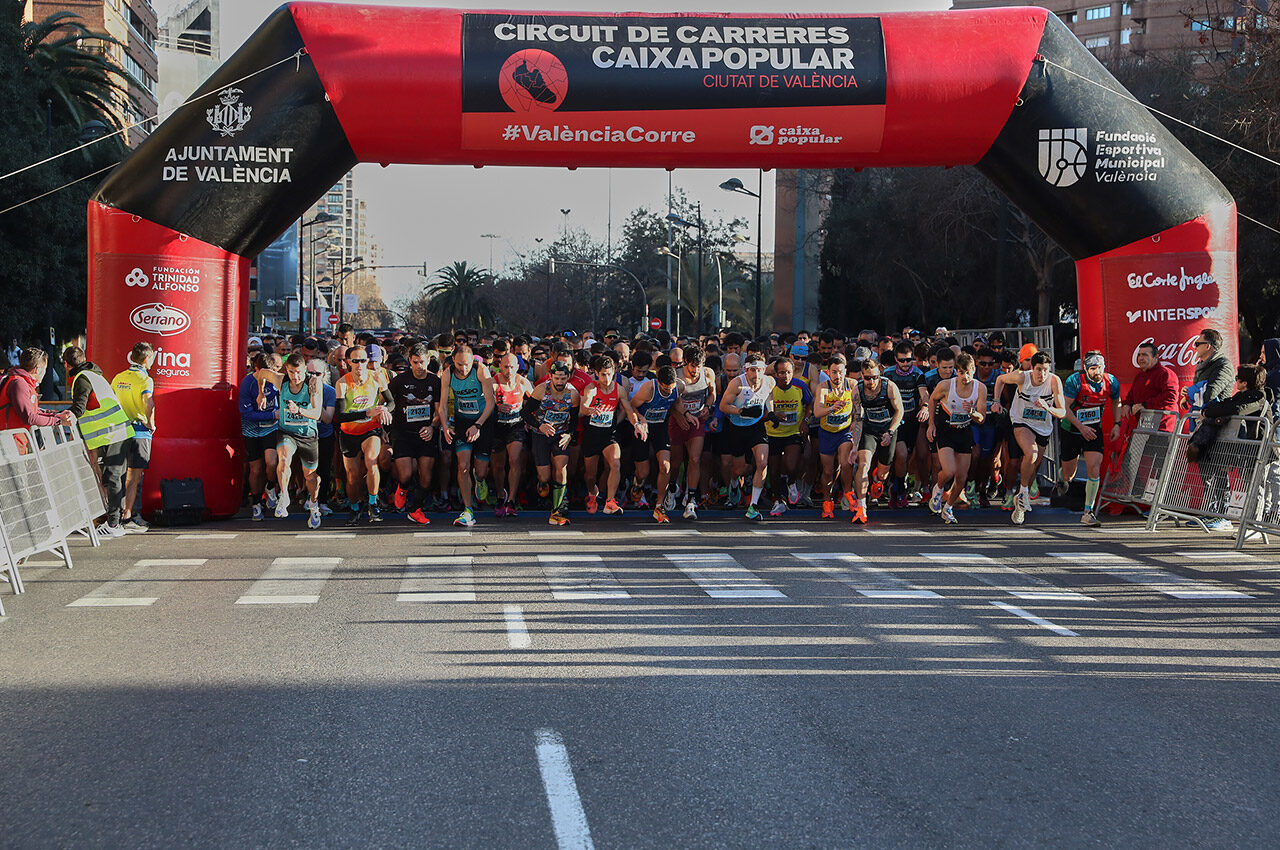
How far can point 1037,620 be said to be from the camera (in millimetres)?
8062

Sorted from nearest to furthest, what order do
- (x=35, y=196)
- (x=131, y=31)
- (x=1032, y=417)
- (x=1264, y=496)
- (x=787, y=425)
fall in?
(x=1264, y=496) < (x=1032, y=417) < (x=787, y=425) < (x=35, y=196) < (x=131, y=31)

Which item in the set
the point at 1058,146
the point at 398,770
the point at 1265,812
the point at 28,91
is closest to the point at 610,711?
the point at 398,770

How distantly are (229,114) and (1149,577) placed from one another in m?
9.46

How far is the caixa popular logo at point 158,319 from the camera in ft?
41.3

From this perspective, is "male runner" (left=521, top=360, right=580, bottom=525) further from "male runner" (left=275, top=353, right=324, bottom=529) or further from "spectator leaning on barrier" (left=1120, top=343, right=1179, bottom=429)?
"spectator leaning on barrier" (left=1120, top=343, right=1179, bottom=429)

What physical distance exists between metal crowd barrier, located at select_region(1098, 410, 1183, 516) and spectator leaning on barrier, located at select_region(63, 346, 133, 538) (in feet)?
32.2

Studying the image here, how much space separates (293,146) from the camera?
41.7 feet

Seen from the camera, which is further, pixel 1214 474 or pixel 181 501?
pixel 181 501

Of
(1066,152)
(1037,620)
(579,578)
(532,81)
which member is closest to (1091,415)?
(1066,152)

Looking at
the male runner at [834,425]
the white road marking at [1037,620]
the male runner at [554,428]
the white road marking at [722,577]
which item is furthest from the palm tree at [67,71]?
the white road marking at [1037,620]

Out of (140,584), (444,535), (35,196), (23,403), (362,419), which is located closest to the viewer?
(140,584)

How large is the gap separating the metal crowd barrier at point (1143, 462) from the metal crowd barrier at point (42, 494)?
9.91 metres

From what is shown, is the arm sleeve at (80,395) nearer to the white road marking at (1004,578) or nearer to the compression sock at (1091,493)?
the white road marking at (1004,578)

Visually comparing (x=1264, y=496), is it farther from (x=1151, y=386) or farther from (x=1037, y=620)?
(x=1037, y=620)
